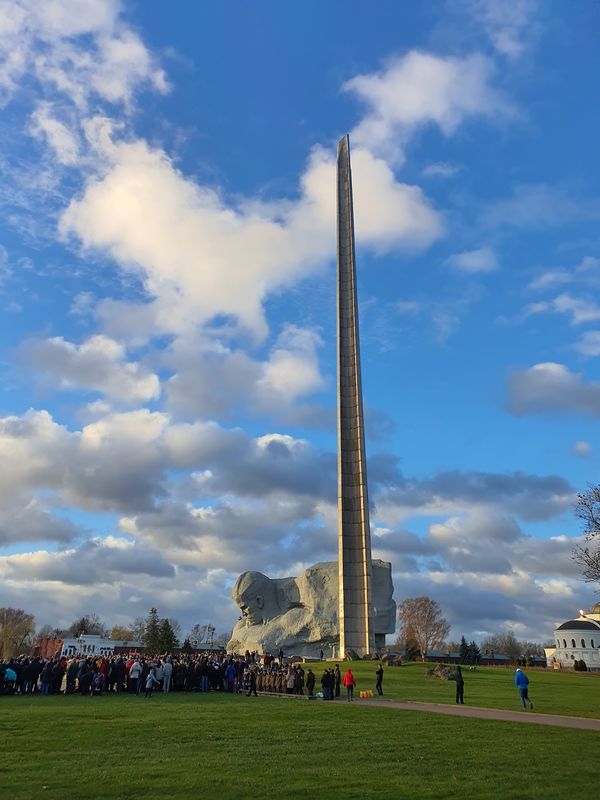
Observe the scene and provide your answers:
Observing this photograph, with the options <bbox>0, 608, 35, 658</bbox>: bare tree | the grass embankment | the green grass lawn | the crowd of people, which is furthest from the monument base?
<bbox>0, 608, 35, 658</bbox>: bare tree

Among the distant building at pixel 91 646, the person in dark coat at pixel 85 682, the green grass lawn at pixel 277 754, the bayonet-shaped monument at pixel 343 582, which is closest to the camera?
the green grass lawn at pixel 277 754

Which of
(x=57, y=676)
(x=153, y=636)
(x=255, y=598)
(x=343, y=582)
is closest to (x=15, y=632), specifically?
(x=153, y=636)

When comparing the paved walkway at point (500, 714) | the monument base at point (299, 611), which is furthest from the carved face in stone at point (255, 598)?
the paved walkway at point (500, 714)

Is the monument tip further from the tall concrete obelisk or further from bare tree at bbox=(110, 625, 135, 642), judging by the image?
bare tree at bbox=(110, 625, 135, 642)

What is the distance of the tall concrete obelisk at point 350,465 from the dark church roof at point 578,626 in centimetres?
4227

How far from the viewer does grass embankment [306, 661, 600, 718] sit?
1848 cm

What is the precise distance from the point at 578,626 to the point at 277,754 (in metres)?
74.4

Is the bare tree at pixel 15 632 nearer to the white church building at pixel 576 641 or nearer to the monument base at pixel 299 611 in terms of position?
the monument base at pixel 299 611

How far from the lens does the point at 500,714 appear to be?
52.7 ft

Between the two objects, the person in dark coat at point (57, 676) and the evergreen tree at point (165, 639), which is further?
the evergreen tree at point (165, 639)

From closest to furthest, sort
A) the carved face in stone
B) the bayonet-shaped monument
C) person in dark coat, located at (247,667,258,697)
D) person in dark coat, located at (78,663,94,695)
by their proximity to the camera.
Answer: person in dark coat, located at (78,663,94,695) → person in dark coat, located at (247,667,258,697) → the bayonet-shaped monument → the carved face in stone

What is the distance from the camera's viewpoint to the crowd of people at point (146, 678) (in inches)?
797

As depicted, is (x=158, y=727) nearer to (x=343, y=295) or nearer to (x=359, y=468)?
(x=359, y=468)

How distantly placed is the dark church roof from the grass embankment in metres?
49.0
